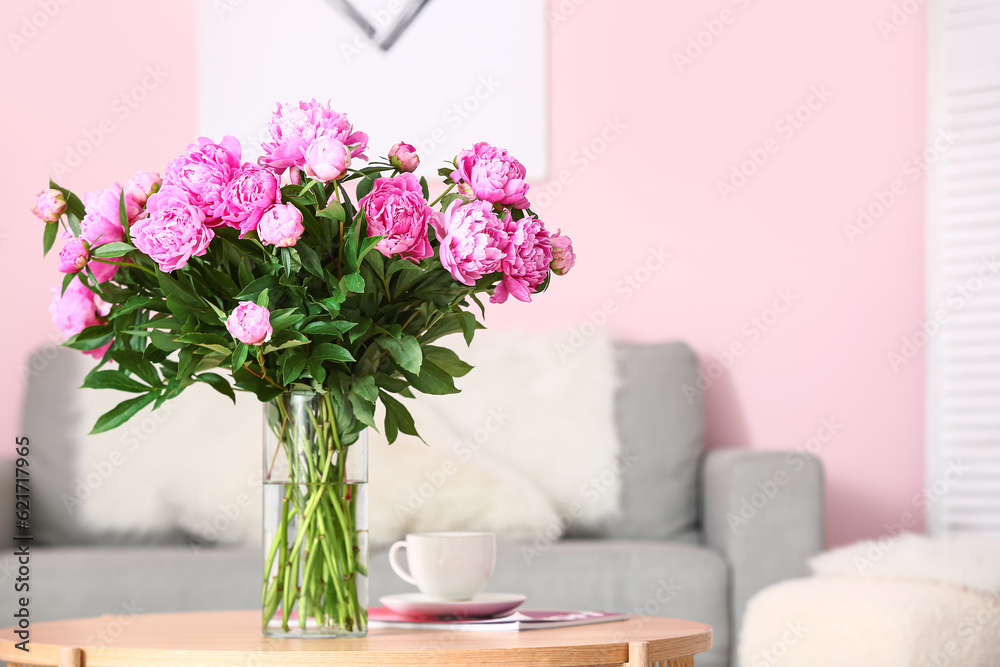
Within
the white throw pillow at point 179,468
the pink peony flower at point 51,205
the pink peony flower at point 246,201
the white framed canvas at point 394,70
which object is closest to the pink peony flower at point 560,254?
the pink peony flower at point 246,201

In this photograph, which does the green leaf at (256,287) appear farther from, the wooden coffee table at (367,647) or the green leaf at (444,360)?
the wooden coffee table at (367,647)

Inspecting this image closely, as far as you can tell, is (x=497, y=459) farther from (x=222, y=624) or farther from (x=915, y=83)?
(x=915, y=83)

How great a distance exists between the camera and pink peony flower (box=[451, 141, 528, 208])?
1012 millimetres

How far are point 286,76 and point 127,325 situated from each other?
199cm

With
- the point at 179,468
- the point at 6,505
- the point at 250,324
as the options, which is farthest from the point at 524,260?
the point at 6,505

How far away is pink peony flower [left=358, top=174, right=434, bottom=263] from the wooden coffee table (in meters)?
0.39

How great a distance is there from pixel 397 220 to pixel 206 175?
19 centimetres

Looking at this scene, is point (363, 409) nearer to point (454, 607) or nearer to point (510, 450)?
point (454, 607)

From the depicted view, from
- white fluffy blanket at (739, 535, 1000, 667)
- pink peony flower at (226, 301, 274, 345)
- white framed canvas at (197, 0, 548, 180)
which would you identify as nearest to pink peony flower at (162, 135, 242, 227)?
pink peony flower at (226, 301, 274, 345)

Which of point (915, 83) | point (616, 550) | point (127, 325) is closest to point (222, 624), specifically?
point (127, 325)

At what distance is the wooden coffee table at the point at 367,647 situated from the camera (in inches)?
35.8

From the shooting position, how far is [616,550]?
2088 mm

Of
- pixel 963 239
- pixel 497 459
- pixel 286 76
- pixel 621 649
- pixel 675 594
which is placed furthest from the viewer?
pixel 286 76

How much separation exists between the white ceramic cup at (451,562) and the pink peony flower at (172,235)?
468 mm
